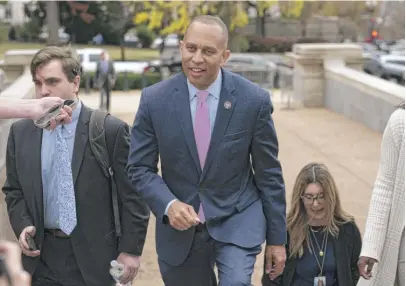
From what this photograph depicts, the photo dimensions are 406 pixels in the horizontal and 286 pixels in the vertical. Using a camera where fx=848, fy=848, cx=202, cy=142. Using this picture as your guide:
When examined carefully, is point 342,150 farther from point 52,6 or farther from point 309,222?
point 52,6

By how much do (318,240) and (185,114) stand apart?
137 centimetres

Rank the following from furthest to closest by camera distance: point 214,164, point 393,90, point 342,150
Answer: point 393,90 < point 342,150 < point 214,164

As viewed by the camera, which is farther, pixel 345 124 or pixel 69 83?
pixel 345 124

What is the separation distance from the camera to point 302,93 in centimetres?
1978

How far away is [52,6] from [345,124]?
1682 cm

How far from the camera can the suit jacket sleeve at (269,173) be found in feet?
13.2

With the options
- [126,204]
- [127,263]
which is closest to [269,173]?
[126,204]

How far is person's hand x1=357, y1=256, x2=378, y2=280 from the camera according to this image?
4.47 meters

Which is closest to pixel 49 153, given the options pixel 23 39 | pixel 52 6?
pixel 52 6

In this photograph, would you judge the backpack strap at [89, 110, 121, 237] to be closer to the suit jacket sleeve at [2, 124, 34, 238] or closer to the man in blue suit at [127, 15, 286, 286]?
the man in blue suit at [127, 15, 286, 286]

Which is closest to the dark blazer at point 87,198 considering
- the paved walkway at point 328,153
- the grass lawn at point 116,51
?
the paved walkway at point 328,153

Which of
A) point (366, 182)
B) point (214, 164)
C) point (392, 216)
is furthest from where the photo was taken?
point (366, 182)

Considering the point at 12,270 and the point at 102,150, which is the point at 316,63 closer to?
the point at 102,150

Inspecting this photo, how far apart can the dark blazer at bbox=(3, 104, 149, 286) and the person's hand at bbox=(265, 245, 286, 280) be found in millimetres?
632
